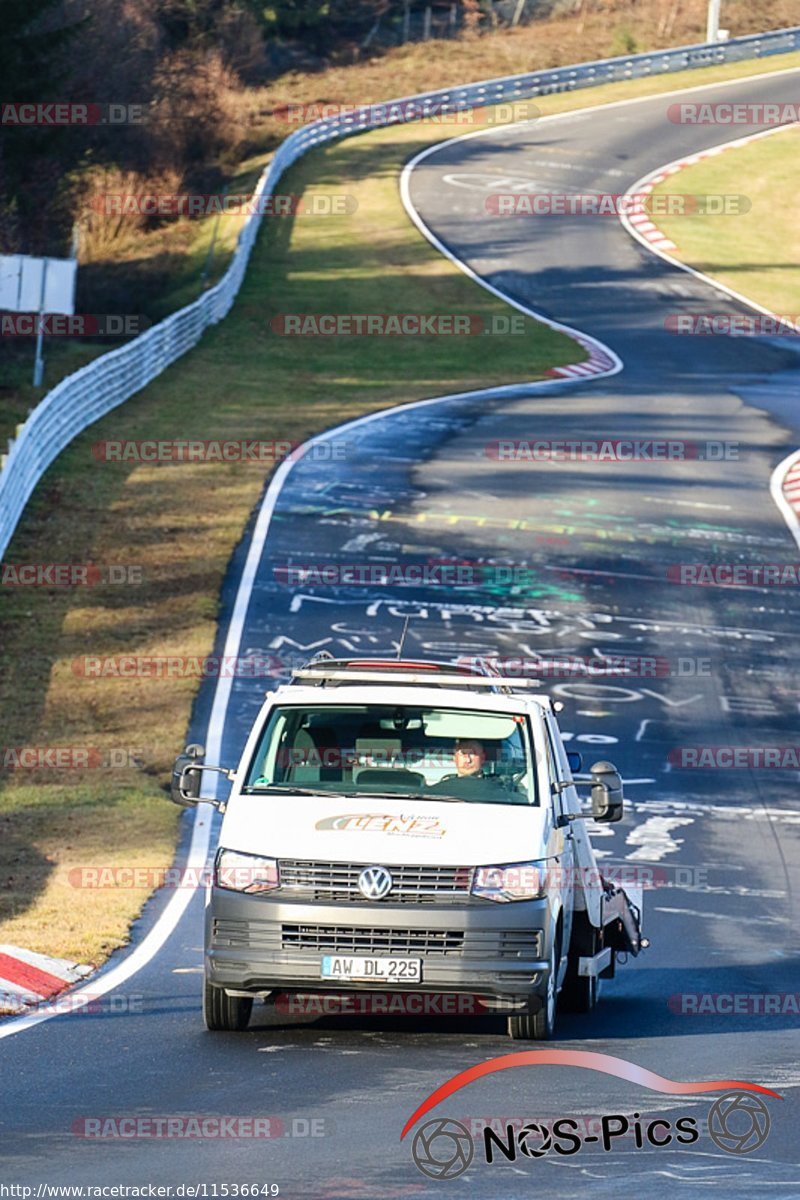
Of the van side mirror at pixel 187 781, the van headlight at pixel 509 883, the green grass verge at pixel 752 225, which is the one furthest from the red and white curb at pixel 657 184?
the van headlight at pixel 509 883

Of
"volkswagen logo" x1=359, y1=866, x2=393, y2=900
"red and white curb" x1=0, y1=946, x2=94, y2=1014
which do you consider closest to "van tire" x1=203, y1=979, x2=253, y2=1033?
"volkswagen logo" x1=359, y1=866, x2=393, y2=900

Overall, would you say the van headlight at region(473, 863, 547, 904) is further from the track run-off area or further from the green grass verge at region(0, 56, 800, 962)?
the green grass verge at region(0, 56, 800, 962)

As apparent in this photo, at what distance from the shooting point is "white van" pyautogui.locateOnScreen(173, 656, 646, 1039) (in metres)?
10.5

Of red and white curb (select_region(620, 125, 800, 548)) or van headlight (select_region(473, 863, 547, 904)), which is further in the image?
red and white curb (select_region(620, 125, 800, 548))

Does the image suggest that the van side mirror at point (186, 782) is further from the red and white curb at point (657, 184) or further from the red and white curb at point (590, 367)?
the red and white curb at point (657, 184)

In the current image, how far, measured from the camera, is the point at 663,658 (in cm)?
2616

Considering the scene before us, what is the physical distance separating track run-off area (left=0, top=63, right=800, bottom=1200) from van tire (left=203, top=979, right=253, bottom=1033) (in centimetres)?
13

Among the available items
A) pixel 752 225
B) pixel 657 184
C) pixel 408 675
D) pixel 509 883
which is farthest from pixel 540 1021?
pixel 657 184

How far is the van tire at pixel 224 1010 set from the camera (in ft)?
35.7

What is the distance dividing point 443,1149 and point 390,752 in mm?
3642

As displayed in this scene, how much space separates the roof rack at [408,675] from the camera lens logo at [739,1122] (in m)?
3.22

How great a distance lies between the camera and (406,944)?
10461mm

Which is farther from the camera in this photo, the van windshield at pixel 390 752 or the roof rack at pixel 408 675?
the roof rack at pixel 408 675

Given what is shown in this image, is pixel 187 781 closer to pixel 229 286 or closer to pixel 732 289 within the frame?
pixel 229 286
